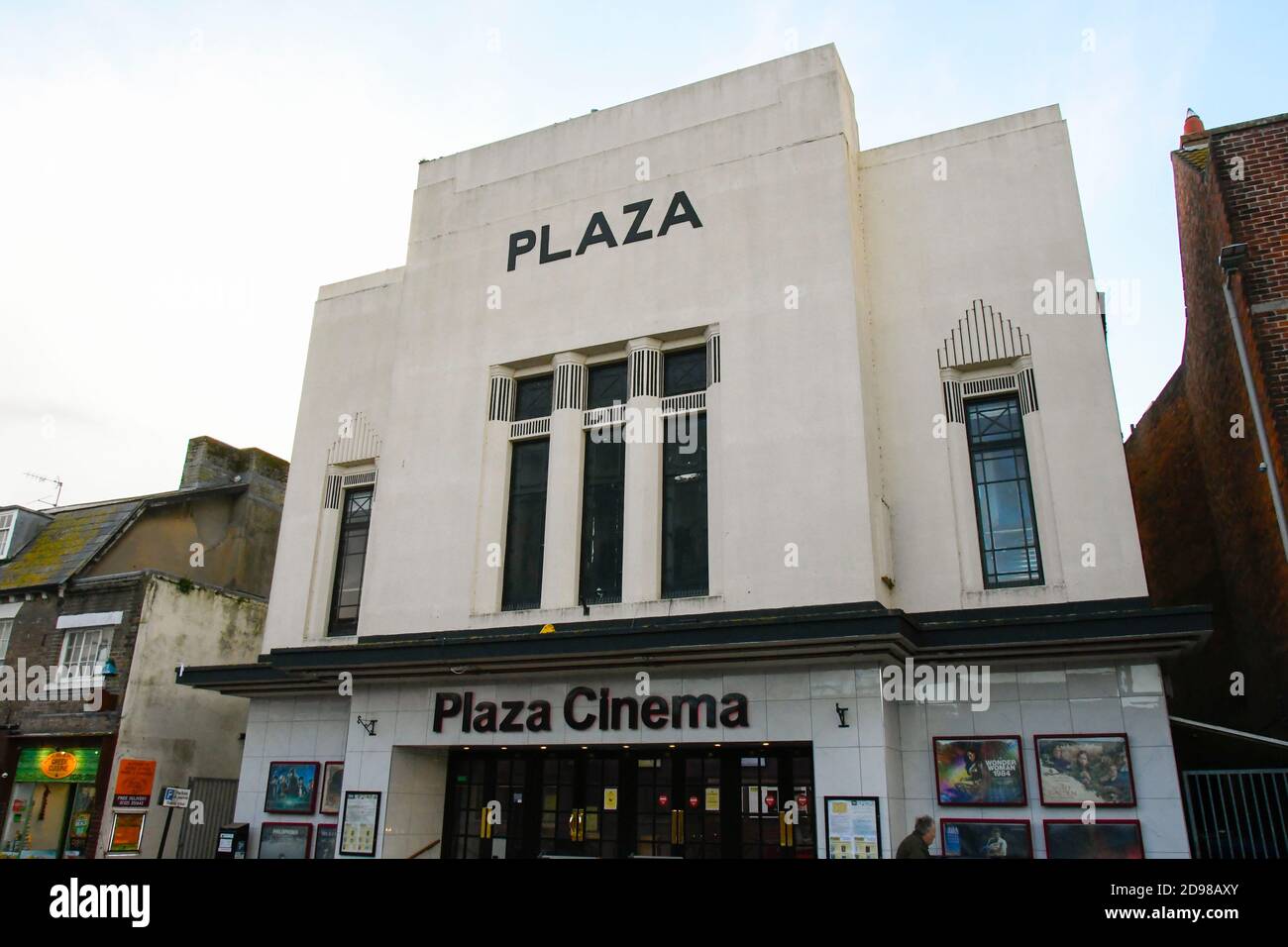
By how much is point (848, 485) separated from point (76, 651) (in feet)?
63.3

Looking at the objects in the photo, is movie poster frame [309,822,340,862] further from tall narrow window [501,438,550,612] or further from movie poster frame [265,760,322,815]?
tall narrow window [501,438,550,612]

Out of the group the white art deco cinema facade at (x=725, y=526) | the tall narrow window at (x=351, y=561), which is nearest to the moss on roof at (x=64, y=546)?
the white art deco cinema facade at (x=725, y=526)

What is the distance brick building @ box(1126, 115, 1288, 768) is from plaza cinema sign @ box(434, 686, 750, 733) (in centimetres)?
692

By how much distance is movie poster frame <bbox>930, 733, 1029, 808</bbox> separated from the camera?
43.0 ft

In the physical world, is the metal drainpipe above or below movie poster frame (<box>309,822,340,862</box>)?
above

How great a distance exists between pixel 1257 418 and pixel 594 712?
11708 millimetres

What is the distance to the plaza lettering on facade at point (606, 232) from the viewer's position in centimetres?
1783

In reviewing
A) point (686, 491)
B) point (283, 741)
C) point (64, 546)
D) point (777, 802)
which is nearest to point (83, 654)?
point (64, 546)

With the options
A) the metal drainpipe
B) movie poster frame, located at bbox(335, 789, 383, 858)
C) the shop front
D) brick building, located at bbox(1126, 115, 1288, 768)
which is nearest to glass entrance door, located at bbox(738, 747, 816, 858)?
brick building, located at bbox(1126, 115, 1288, 768)

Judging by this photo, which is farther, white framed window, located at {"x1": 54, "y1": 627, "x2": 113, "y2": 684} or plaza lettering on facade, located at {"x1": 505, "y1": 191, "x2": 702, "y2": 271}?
white framed window, located at {"x1": 54, "y1": 627, "x2": 113, "y2": 684}

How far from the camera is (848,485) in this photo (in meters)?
14.6
